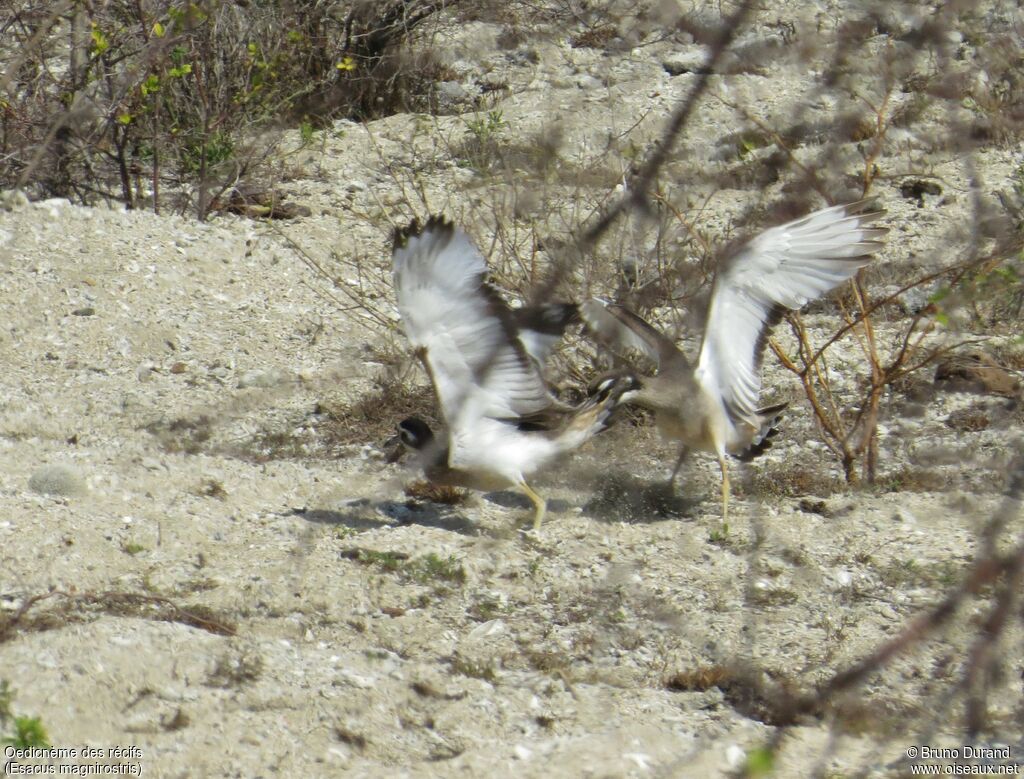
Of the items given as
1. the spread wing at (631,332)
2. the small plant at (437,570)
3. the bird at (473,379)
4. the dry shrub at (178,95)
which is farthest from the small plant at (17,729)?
the dry shrub at (178,95)

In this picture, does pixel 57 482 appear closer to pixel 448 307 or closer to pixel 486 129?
pixel 448 307

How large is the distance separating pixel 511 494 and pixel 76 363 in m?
2.63

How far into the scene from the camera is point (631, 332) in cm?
635

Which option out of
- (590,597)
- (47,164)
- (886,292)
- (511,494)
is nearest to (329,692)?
(590,597)

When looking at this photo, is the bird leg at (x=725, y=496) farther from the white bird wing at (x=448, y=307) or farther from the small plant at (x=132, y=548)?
the small plant at (x=132, y=548)

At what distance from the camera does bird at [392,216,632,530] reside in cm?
520

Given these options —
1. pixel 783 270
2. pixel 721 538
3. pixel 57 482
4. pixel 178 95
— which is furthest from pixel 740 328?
pixel 178 95

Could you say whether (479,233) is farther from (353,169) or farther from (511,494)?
(353,169)

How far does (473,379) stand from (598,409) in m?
1.11

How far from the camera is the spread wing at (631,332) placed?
20.5ft

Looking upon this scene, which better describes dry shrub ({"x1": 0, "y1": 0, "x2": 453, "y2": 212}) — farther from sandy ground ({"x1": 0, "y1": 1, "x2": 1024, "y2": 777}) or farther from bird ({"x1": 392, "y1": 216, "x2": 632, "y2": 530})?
bird ({"x1": 392, "y1": 216, "x2": 632, "y2": 530})

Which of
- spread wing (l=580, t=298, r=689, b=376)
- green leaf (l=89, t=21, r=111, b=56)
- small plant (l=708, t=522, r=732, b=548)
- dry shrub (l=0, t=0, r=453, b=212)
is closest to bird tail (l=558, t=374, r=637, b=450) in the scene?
spread wing (l=580, t=298, r=689, b=376)

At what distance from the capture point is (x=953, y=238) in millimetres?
8023

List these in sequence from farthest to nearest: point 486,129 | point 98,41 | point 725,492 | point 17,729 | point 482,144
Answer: point 486,129 < point 482,144 < point 98,41 < point 725,492 < point 17,729
